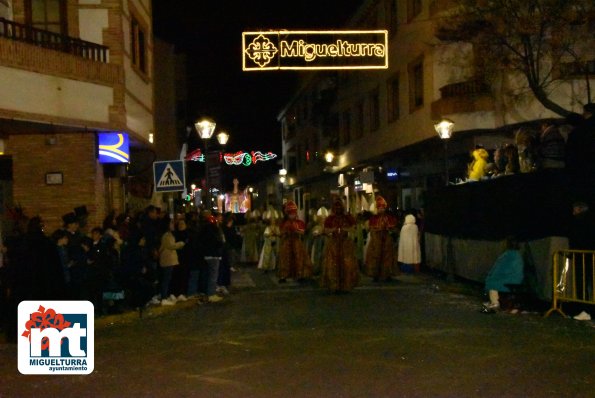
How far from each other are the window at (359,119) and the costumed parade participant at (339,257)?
65.9 ft

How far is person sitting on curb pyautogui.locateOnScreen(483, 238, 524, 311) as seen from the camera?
13.1 meters

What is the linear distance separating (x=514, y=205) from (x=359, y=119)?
931 inches

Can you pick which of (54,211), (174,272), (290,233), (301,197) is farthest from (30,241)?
(301,197)

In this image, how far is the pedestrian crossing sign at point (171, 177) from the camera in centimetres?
1770

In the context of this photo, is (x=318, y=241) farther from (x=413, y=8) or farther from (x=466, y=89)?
(x=413, y=8)

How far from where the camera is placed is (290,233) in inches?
753

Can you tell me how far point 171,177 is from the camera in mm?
17750

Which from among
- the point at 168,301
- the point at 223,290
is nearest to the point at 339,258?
the point at 223,290

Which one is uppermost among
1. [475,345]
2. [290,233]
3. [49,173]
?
[49,173]

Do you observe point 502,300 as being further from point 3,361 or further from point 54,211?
point 54,211

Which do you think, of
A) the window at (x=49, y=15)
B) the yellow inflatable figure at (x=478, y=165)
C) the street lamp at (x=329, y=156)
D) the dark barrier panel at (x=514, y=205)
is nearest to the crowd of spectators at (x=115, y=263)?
the window at (x=49, y=15)

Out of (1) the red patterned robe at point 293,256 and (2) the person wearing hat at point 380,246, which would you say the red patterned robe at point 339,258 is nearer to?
(1) the red patterned robe at point 293,256

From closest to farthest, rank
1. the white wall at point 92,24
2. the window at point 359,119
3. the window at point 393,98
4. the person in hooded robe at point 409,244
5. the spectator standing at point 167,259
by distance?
the spectator standing at point 167,259, the white wall at point 92,24, the person in hooded robe at point 409,244, the window at point 393,98, the window at point 359,119

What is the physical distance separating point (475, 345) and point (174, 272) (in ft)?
24.3
